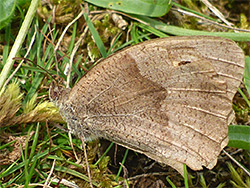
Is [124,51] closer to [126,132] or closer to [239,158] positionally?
[126,132]

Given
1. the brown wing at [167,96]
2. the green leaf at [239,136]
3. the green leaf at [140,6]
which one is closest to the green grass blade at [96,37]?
the green leaf at [140,6]

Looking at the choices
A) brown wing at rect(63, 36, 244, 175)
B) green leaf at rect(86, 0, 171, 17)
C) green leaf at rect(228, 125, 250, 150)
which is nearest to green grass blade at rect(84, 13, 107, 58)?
green leaf at rect(86, 0, 171, 17)

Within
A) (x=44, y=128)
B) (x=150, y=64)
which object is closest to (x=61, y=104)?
(x=44, y=128)

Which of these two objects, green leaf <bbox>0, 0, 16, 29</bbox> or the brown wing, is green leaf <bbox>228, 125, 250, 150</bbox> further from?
green leaf <bbox>0, 0, 16, 29</bbox>

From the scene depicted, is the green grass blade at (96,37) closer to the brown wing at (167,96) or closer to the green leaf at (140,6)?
the green leaf at (140,6)

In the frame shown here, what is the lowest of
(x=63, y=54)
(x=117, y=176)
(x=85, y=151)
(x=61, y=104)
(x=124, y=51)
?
(x=117, y=176)

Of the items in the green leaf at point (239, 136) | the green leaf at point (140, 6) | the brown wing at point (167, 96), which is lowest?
the green leaf at point (239, 136)
